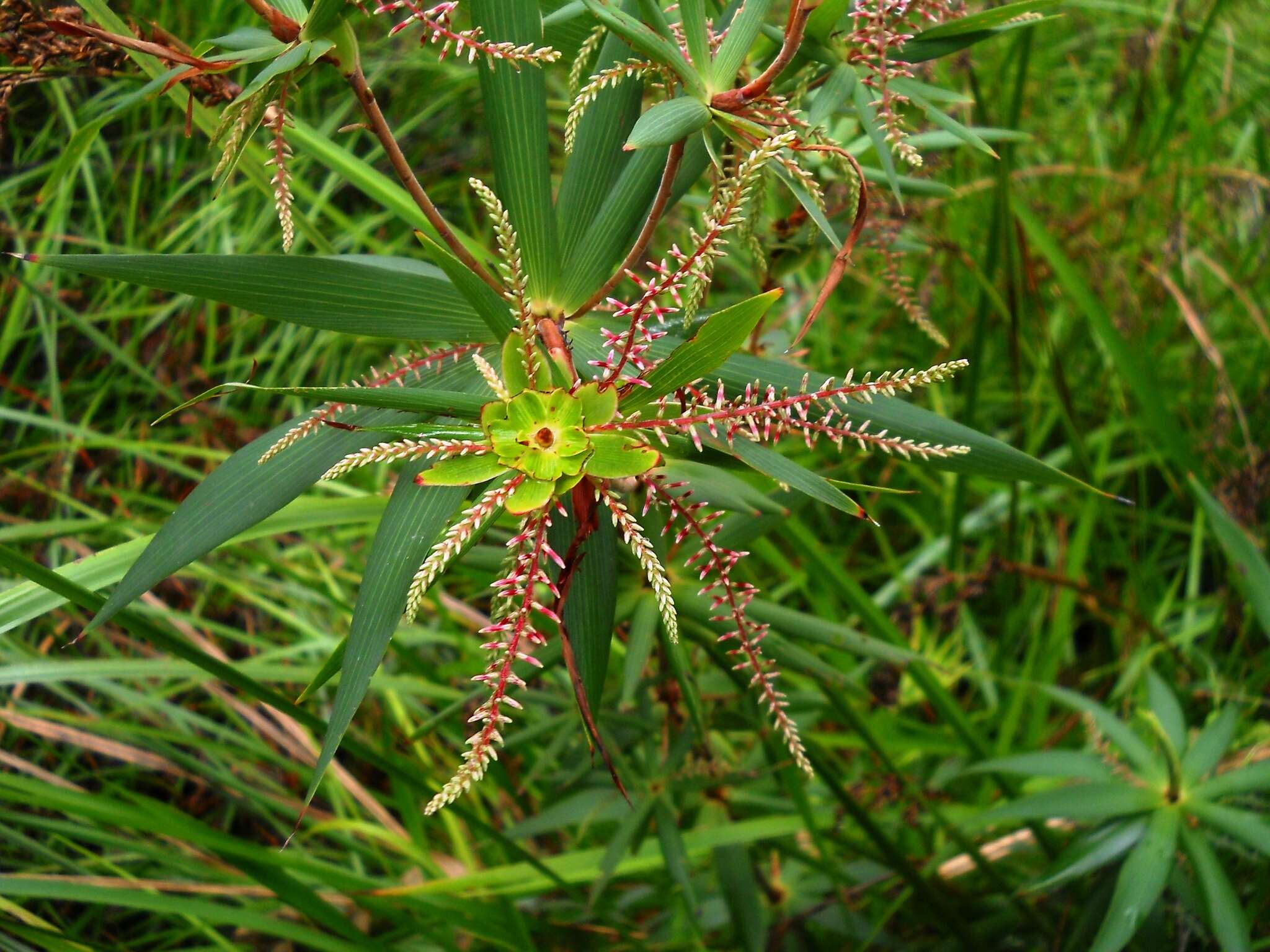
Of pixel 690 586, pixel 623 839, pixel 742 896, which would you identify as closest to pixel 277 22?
pixel 690 586

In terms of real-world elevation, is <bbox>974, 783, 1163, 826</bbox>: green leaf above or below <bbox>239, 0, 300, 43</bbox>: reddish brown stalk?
below

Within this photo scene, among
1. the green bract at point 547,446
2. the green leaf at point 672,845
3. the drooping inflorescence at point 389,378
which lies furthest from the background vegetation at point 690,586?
the green bract at point 547,446

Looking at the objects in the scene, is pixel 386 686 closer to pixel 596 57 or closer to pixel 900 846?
pixel 900 846

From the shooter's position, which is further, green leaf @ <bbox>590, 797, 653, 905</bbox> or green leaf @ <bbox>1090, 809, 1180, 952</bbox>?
green leaf @ <bbox>590, 797, 653, 905</bbox>

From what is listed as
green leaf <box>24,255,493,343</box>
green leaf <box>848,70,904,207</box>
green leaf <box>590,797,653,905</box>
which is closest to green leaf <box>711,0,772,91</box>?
green leaf <box>848,70,904,207</box>

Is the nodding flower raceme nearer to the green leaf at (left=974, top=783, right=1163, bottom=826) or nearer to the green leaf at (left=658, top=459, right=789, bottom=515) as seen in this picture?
the green leaf at (left=658, top=459, right=789, bottom=515)

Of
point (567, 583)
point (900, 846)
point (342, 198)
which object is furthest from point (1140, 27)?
point (567, 583)

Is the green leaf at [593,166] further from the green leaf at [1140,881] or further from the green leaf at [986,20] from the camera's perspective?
the green leaf at [1140,881]

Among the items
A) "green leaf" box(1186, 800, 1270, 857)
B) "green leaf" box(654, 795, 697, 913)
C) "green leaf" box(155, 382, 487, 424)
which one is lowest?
"green leaf" box(1186, 800, 1270, 857)
